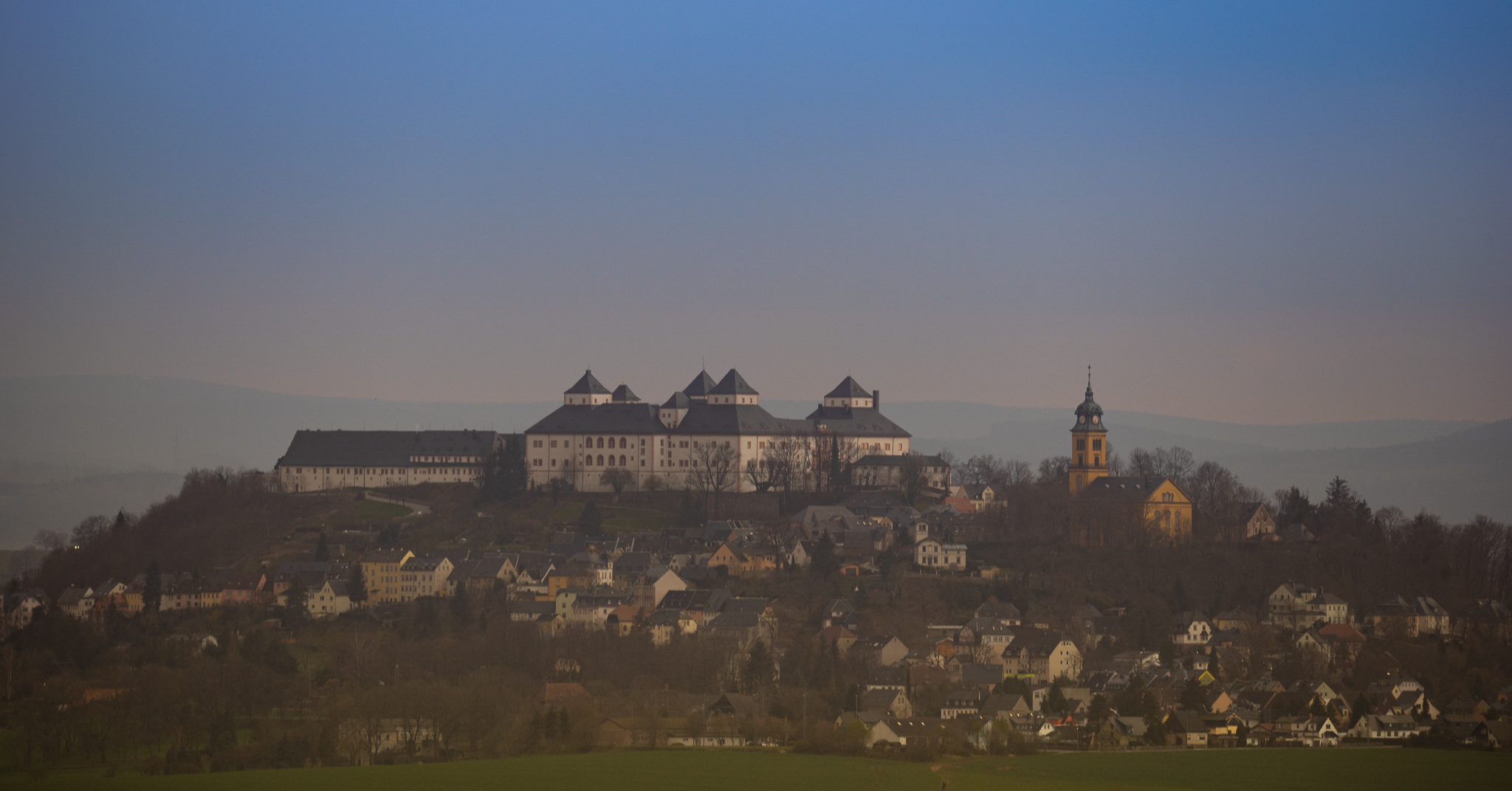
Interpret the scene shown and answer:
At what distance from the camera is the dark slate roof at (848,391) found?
4599 inches

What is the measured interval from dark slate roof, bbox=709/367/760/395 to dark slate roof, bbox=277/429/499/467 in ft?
44.2

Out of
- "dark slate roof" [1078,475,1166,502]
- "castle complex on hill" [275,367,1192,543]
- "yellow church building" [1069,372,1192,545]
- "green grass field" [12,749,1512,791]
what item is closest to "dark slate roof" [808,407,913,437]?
"castle complex on hill" [275,367,1192,543]

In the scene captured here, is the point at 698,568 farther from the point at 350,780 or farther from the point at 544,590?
the point at 350,780

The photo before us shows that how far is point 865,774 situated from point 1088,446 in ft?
149

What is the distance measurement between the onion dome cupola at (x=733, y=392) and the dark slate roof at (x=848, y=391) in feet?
18.8

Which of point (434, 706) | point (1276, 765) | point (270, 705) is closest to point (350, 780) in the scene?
point (434, 706)

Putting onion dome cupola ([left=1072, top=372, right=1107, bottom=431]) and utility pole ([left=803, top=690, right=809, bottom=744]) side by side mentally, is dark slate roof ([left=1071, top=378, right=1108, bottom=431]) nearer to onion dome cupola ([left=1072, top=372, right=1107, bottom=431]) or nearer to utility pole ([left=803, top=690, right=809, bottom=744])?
onion dome cupola ([left=1072, top=372, right=1107, bottom=431])

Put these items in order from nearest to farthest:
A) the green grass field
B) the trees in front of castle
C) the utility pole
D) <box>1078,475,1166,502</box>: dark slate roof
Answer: the green grass field
the utility pole
<box>1078,475,1166,502</box>: dark slate roof
the trees in front of castle

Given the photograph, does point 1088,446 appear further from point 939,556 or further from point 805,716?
point 805,716

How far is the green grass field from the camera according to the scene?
52906mm

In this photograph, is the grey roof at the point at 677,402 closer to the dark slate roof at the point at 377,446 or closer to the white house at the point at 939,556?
the dark slate roof at the point at 377,446

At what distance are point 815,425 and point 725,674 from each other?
4351 cm

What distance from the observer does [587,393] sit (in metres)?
113

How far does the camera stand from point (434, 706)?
6100cm
